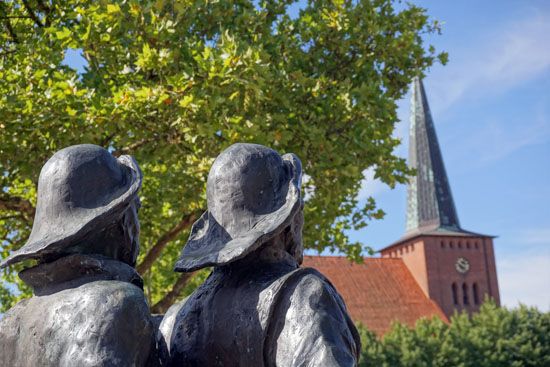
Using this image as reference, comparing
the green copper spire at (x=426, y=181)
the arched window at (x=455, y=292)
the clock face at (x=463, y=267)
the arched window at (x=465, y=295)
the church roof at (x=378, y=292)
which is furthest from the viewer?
the green copper spire at (x=426, y=181)

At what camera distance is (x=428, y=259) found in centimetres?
5334

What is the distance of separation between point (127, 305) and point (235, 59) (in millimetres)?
7152

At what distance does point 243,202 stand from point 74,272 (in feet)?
1.71

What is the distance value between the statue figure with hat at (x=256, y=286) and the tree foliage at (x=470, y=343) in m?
28.4

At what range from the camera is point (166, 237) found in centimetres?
1126

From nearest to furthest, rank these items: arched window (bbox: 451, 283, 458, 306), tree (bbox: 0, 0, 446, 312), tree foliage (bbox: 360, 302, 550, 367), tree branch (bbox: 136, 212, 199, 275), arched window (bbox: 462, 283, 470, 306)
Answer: tree (bbox: 0, 0, 446, 312) < tree branch (bbox: 136, 212, 199, 275) < tree foliage (bbox: 360, 302, 550, 367) < arched window (bbox: 451, 283, 458, 306) < arched window (bbox: 462, 283, 470, 306)

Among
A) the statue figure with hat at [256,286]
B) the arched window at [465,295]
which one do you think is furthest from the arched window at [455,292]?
the statue figure with hat at [256,286]

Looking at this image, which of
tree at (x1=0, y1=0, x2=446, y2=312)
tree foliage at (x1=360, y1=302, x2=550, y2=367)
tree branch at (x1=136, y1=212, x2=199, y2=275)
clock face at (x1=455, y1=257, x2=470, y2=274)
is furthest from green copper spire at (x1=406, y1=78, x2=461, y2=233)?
tree branch at (x1=136, y1=212, x2=199, y2=275)

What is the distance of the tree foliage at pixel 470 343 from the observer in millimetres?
30391

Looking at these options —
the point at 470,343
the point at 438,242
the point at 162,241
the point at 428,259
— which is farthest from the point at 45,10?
the point at 438,242

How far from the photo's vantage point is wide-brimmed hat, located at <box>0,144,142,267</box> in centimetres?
203

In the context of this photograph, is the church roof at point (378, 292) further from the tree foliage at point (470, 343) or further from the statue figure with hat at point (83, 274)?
the statue figure with hat at point (83, 274)

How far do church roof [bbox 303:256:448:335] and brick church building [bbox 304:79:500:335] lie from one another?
69 mm

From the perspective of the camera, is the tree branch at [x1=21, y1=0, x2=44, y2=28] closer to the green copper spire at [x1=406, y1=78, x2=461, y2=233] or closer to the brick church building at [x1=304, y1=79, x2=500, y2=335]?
the brick church building at [x1=304, y1=79, x2=500, y2=335]
